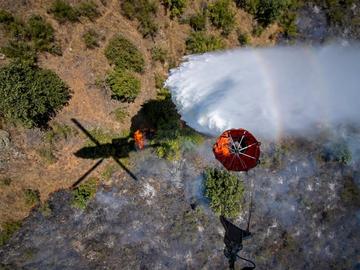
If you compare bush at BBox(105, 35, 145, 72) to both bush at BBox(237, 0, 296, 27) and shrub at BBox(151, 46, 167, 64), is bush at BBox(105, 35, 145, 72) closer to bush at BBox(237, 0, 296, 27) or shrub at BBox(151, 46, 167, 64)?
shrub at BBox(151, 46, 167, 64)

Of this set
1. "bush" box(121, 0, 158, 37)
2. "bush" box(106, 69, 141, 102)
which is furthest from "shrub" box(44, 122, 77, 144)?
"bush" box(121, 0, 158, 37)

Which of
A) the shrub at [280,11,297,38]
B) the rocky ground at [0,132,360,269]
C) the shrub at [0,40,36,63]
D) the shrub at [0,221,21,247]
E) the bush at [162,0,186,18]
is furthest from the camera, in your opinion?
the shrub at [280,11,297,38]

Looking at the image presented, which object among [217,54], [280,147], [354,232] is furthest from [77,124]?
[354,232]

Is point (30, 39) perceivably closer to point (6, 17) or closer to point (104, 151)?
point (6, 17)

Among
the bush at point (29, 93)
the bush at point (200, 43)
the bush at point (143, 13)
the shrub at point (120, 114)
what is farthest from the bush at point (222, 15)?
the bush at point (29, 93)

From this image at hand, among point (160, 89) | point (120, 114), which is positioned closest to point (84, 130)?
point (120, 114)

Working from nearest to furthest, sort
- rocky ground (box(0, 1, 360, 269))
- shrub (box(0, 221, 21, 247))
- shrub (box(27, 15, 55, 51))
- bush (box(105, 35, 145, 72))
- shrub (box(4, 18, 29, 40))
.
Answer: shrub (box(0, 221, 21, 247)), rocky ground (box(0, 1, 360, 269)), shrub (box(4, 18, 29, 40)), shrub (box(27, 15, 55, 51)), bush (box(105, 35, 145, 72))

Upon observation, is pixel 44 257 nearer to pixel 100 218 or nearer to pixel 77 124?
pixel 100 218
